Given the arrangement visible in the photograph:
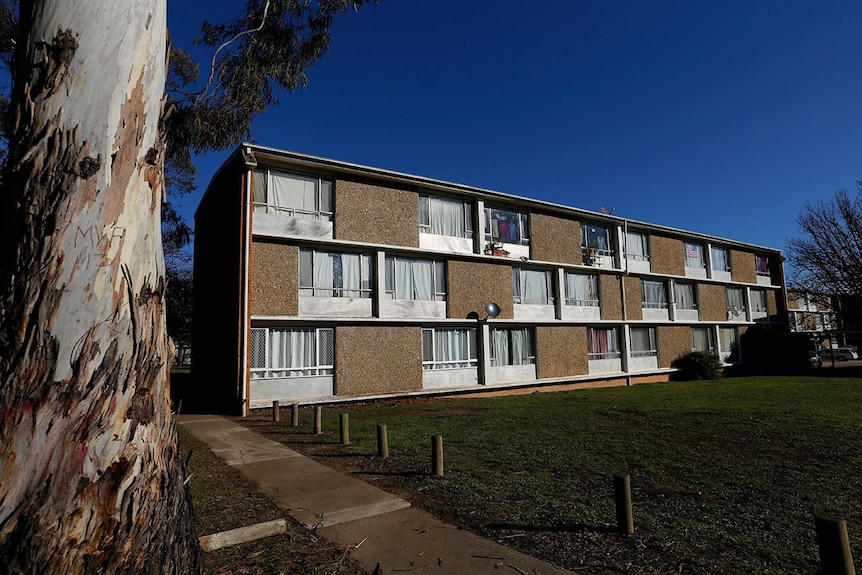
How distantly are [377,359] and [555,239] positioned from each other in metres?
11.4

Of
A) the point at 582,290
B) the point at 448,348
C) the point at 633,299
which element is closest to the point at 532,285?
the point at 582,290

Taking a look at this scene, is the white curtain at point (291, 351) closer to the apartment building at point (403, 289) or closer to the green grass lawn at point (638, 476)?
the apartment building at point (403, 289)

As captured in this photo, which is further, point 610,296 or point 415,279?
point 610,296

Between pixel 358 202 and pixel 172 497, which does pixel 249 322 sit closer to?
pixel 358 202

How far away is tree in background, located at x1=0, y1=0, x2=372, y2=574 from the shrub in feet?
99.0

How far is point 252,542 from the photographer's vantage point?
4715 mm

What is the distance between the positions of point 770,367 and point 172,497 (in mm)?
38744

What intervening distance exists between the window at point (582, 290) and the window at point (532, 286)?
140cm

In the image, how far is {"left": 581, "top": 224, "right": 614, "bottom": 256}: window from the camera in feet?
86.2

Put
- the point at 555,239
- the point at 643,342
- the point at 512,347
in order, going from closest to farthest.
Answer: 1. the point at 512,347
2. the point at 555,239
3. the point at 643,342

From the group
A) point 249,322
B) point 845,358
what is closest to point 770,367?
point 845,358

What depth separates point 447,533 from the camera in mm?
4996

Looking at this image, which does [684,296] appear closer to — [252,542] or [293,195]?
[293,195]

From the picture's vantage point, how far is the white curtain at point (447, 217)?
20625mm
